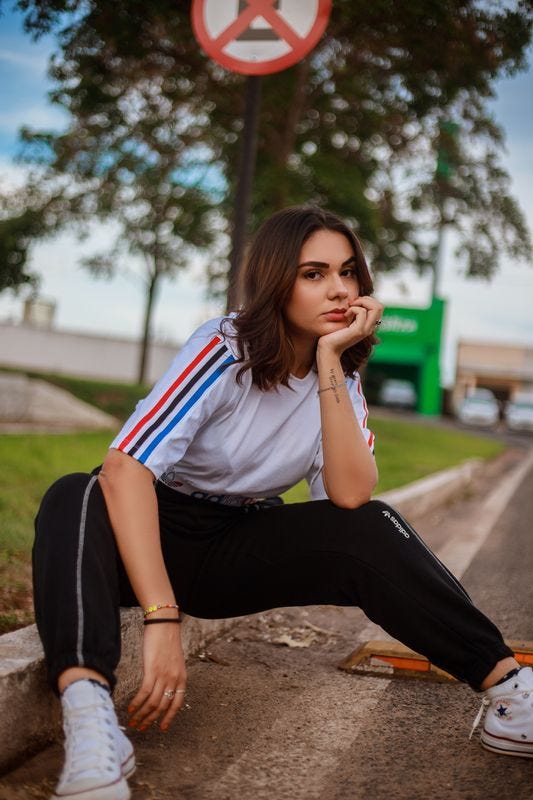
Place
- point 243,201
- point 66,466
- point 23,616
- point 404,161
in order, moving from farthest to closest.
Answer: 1. point 404,161
2. point 66,466
3. point 243,201
4. point 23,616

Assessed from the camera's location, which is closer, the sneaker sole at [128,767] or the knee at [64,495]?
the sneaker sole at [128,767]

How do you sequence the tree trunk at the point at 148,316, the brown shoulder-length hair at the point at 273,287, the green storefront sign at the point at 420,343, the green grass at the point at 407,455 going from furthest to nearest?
the green storefront sign at the point at 420,343 → the tree trunk at the point at 148,316 → the green grass at the point at 407,455 → the brown shoulder-length hair at the point at 273,287

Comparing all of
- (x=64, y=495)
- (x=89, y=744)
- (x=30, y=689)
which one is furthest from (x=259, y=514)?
(x=89, y=744)

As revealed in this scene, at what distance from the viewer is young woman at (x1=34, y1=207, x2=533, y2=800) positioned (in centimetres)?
210

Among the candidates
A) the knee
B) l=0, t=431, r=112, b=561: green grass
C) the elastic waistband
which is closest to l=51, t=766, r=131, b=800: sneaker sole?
the knee

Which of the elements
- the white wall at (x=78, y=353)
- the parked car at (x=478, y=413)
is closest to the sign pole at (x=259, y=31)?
the parked car at (x=478, y=413)

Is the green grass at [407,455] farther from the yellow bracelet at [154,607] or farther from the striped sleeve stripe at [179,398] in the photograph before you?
the yellow bracelet at [154,607]

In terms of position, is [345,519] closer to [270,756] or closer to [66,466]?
[270,756]

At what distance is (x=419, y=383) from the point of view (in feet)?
136

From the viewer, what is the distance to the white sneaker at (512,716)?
2.21m

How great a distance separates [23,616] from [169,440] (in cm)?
127

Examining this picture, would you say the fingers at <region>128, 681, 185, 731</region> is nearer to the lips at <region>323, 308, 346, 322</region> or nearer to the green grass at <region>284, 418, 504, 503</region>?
the lips at <region>323, 308, 346, 322</region>

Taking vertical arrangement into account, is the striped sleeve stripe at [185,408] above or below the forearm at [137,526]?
above

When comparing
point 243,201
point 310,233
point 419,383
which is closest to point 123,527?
point 310,233
